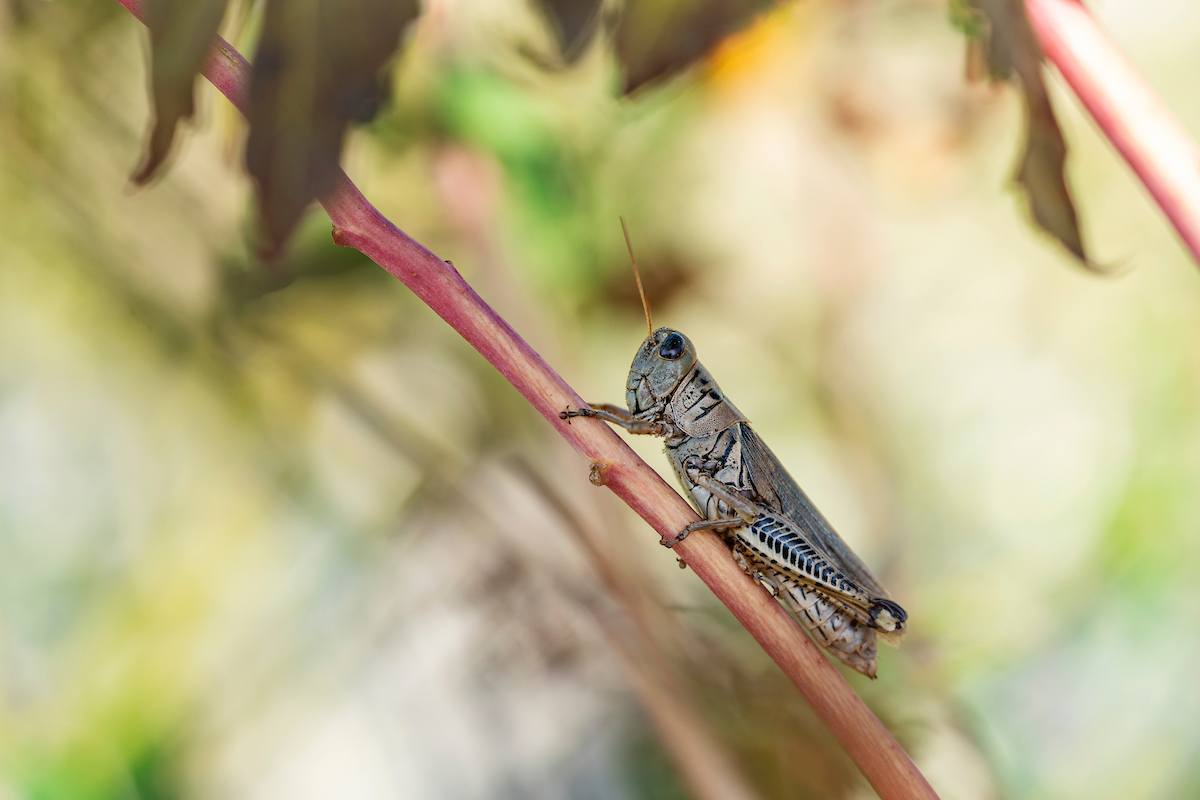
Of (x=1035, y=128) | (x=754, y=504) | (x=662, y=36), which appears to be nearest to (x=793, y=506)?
(x=754, y=504)

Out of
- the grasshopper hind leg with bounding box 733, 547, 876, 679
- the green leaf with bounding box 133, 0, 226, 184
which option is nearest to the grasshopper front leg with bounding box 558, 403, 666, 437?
the grasshopper hind leg with bounding box 733, 547, 876, 679

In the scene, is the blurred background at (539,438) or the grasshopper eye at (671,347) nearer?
the grasshopper eye at (671,347)

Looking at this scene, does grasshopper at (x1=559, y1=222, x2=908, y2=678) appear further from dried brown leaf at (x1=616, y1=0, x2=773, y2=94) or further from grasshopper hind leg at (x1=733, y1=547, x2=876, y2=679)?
dried brown leaf at (x1=616, y1=0, x2=773, y2=94)

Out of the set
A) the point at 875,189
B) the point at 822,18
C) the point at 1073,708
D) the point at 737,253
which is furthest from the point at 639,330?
the point at 1073,708

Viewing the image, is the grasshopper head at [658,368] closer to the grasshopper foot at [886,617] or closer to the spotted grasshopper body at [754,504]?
the spotted grasshopper body at [754,504]

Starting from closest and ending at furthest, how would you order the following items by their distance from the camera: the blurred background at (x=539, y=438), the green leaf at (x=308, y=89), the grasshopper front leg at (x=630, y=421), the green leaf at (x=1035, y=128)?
the green leaf at (x=308, y=89) < the green leaf at (x=1035, y=128) < the grasshopper front leg at (x=630, y=421) < the blurred background at (x=539, y=438)

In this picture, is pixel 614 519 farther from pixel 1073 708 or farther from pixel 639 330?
pixel 1073 708

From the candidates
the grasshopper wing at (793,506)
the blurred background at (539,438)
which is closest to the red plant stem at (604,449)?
the grasshopper wing at (793,506)
